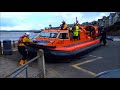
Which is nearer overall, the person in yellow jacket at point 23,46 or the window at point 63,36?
the person in yellow jacket at point 23,46

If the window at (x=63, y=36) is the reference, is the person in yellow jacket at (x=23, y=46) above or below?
below

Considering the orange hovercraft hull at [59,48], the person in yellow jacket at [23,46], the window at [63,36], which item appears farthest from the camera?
the window at [63,36]

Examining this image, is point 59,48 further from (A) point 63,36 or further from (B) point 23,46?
(B) point 23,46

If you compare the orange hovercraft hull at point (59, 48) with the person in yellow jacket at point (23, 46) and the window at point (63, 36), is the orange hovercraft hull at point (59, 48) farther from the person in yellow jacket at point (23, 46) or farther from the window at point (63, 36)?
the person in yellow jacket at point (23, 46)

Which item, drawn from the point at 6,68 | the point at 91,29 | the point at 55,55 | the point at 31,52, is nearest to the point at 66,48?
the point at 55,55

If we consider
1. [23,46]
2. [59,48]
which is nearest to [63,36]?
[59,48]

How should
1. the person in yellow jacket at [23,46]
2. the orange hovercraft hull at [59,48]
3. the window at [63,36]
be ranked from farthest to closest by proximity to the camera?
the window at [63,36] < the person in yellow jacket at [23,46] < the orange hovercraft hull at [59,48]

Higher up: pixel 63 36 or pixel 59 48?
pixel 63 36

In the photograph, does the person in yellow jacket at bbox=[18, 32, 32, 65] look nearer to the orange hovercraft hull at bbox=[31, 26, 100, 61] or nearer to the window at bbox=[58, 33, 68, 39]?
the orange hovercraft hull at bbox=[31, 26, 100, 61]

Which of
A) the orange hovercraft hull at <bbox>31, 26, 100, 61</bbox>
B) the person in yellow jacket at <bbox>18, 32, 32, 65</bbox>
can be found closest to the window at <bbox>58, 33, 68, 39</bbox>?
the orange hovercraft hull at <bbox>31, 26, 100, 61</bbox>

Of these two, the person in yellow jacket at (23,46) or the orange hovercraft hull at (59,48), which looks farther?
the person in yellow jacket at (23,46)

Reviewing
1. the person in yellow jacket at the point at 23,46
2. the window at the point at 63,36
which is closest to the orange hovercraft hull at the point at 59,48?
the window at the point at 63,36
